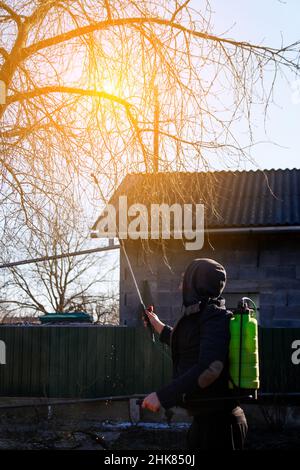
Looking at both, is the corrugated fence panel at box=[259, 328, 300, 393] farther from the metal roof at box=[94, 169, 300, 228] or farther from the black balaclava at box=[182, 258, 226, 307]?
the black balaclava at box=[182, 258, 226, 307]

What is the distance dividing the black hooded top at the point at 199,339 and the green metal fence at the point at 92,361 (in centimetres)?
676

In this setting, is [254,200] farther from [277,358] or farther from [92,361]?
[92,361]

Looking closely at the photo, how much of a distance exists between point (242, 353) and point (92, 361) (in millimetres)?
7233

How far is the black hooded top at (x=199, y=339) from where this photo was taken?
127 inches

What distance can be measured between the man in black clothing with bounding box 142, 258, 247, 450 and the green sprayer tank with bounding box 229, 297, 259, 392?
40mm

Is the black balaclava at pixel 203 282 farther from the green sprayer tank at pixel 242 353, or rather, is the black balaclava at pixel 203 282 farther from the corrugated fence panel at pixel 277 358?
the corrugated fence panel at pixel 277 358

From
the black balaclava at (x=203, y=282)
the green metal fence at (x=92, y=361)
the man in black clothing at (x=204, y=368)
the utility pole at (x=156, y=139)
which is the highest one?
the utility pole at (x=156, y=139)

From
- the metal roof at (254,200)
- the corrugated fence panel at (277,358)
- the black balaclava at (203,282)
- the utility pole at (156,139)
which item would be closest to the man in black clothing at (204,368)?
the black balaclava at (203,282)

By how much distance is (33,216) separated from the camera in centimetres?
610

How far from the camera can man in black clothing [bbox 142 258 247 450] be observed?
3.23 m

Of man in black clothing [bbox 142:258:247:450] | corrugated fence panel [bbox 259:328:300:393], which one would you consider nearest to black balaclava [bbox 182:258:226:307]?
man in black clothing [bbox 142:258:247:450]

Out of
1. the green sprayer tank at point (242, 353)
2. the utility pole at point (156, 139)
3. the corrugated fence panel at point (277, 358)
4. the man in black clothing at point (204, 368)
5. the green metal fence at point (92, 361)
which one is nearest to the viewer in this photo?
the man in black clothing at point (204, 368)

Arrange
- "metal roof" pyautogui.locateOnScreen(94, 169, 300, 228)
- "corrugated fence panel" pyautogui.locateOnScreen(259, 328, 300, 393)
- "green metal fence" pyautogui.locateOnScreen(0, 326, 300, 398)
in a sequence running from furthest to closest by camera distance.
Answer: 1. "metal roof" pyautogui.locateOnScreen(94, 169, 300, 228)
2. "green metal fence" pyautogui.locateOnScreen(0, 326, 300, 398)
3. "corrugated fence panel" pyautogui.locateOnScreen(259, 328, 300, 393)
